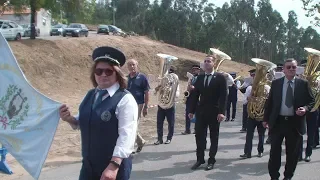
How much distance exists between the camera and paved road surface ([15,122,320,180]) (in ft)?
23.0

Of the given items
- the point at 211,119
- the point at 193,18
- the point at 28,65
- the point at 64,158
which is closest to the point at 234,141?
the point at 211,119

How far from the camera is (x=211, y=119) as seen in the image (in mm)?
7238

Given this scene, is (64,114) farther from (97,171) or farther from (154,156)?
(154,156)

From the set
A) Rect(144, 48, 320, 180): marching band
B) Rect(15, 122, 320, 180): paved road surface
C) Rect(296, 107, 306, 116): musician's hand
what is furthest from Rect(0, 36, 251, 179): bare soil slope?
Rect(296, 107, 306, 116): musician's hand

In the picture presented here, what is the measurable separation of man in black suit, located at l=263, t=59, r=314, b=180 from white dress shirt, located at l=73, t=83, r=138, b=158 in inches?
130

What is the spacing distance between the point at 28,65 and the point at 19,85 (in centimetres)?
2172

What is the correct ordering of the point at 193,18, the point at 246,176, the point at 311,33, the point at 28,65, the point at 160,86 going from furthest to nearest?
the point at 311,33 → the point at 193,18 → the point at 28,65 → the point at 160,86 → the point at 246,176

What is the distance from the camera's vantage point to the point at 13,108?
4.19 m

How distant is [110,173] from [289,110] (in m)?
3.66

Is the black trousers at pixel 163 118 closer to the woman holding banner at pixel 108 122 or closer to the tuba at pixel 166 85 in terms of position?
the tuba at pixel 166 85

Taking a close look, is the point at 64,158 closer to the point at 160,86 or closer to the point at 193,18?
the point at 160,86

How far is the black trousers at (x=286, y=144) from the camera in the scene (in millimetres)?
6180

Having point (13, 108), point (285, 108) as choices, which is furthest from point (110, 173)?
point (285, 108)

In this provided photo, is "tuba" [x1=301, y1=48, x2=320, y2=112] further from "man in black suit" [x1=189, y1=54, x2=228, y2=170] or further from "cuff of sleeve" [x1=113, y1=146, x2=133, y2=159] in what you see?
"cuff of sleeve" [x1=113, y1=146, x2=133, y2=159]
